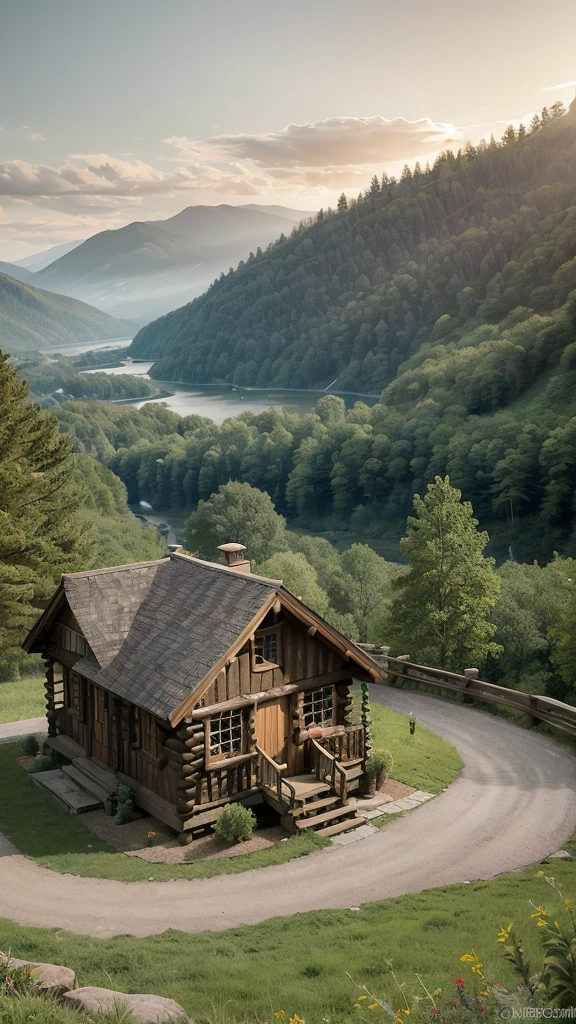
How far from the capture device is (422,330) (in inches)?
7126

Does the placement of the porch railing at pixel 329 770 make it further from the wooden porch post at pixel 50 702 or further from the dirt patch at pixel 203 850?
the wooden porch post at pixel 50 702

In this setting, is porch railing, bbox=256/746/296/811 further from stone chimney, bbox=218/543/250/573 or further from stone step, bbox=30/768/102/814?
stone chimney, bbox=218/543/250/573

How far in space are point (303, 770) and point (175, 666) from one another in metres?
4.57

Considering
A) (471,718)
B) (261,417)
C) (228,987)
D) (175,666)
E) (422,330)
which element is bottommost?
(471,718)

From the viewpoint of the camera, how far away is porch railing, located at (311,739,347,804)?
754 inches

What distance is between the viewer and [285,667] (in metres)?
19.7

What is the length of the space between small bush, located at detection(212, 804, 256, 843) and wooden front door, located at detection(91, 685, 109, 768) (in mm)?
4531

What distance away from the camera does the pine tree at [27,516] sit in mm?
32281

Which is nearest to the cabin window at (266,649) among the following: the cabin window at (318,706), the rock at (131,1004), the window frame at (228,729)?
the window frame at (228,729)

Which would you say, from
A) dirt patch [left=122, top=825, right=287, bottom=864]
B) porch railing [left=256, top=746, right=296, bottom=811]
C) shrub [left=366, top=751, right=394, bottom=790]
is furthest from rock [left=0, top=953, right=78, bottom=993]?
shrub [left=366, top=751, right=394, bottom=790]

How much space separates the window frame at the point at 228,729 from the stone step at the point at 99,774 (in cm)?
323

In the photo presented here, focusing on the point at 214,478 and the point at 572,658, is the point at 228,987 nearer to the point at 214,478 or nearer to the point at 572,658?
the point at 572,658

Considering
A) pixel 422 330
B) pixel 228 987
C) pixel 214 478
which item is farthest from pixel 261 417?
pixel 228 987

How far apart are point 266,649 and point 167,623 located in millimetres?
2773
